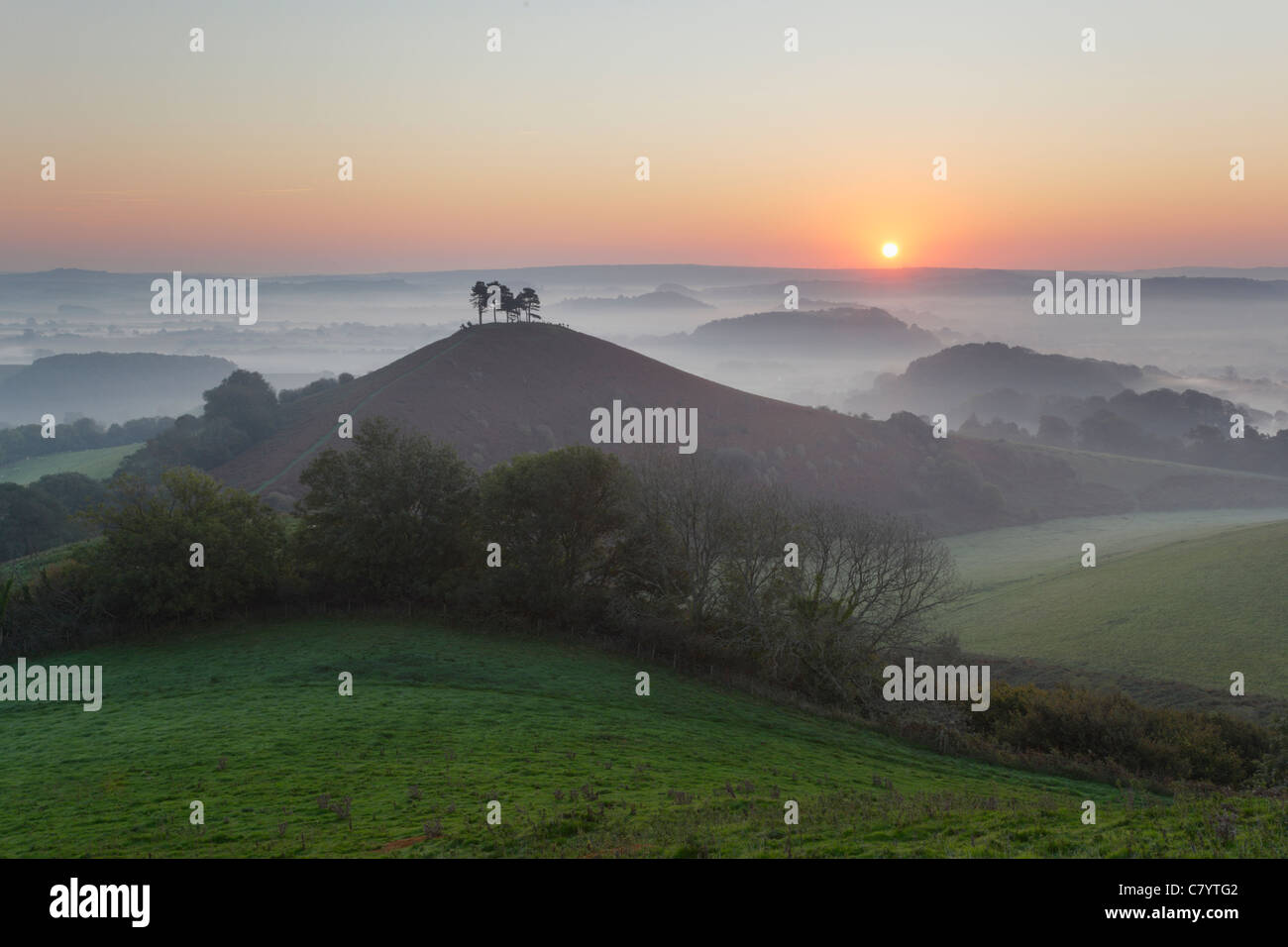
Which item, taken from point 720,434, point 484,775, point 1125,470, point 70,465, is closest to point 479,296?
point 720,434

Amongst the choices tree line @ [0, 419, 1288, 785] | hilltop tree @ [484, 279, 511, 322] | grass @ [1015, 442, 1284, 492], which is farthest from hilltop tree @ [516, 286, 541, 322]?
tree line @ [0, 419, 1288, 785]

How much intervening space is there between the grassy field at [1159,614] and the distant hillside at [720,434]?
172 ft

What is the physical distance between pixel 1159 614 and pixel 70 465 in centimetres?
16139

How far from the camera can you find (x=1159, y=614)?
6869 centimetres

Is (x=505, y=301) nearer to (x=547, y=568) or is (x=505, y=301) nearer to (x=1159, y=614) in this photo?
(x=547, y=568)

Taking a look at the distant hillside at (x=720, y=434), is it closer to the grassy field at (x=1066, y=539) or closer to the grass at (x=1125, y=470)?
the grass at (x=1125, y=470)

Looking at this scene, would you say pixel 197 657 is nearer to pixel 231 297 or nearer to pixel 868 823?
pixel 231 297

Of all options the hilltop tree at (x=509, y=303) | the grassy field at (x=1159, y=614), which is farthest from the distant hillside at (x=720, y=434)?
the grassy field at (x=1159, y=614)

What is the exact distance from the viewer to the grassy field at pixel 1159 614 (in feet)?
186

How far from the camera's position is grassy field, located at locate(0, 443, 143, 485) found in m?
130

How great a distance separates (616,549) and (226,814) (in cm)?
3339

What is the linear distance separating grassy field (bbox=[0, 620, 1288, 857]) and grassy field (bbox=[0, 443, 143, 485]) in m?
109

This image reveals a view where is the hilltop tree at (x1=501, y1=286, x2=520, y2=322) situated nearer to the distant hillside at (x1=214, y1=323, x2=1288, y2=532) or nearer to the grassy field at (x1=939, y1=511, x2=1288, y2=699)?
the distant hillside at (x1=214, y1=323, x2=1288, y2=532)
